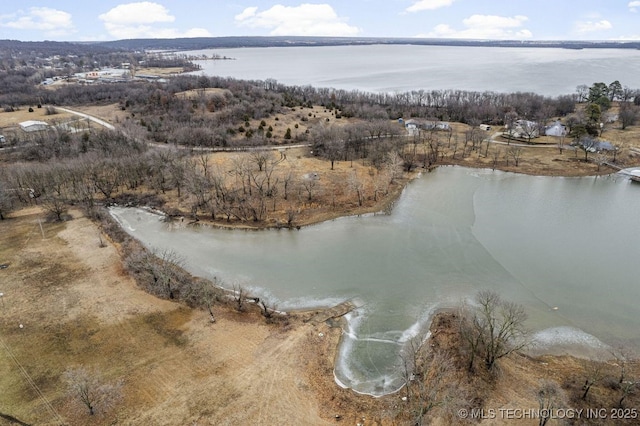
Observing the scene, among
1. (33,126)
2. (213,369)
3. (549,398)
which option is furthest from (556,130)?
(33,126)

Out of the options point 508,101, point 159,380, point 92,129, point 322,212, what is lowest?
point 159,380

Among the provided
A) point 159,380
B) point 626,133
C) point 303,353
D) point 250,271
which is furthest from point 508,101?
point 159,380

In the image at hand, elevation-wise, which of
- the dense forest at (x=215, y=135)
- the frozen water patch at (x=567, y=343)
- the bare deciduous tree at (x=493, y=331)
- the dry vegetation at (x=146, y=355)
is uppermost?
the dense forest at (x=215, y=135)

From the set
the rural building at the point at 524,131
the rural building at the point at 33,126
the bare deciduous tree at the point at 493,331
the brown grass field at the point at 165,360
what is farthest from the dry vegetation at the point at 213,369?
the rural building at the point at 524,131

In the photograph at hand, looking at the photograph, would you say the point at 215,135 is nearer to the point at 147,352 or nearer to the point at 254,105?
the point at 254,105

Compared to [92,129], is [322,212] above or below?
below

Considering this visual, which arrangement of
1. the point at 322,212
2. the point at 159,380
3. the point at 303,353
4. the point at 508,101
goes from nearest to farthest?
the point at 159,380 → the point at 303,353 → the point at 322,212 → the point at 508,101

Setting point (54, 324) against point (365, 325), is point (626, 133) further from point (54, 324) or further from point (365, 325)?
point (54, 324)

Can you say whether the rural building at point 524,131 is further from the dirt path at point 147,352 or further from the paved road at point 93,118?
the paved road at point 93,118

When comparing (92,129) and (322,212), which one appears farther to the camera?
(92,129)
